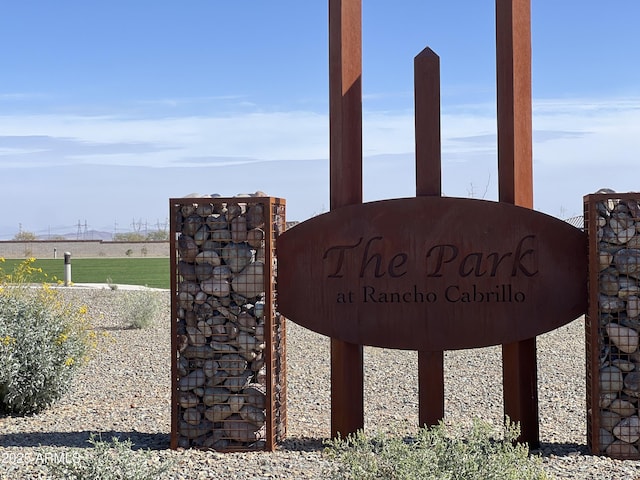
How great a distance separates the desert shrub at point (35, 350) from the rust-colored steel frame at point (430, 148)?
128 inches

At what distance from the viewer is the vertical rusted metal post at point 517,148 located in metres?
7.59

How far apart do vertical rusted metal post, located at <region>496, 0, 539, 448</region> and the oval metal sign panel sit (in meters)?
0.29

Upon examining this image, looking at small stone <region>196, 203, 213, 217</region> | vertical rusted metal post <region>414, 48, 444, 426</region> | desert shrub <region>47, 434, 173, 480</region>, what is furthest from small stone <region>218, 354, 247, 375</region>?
desert shrub <region>47, 434, 173, 480</region>

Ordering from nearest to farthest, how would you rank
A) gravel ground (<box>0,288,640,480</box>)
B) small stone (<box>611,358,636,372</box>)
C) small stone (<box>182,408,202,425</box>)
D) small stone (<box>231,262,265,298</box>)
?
gravel ground (<box>0,288,640,480</box>), small stone (<box>611,358,636,372</box>), small stone (<box>231,262,265,298</box>), small stone (<box>182,408,202,425</box>)

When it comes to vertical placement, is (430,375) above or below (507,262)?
below

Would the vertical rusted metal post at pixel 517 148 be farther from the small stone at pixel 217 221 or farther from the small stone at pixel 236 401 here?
the small stone at pixel 217 221

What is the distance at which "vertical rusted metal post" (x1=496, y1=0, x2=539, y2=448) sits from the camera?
7.59 metres

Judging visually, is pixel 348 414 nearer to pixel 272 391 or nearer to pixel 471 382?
pixel 272 391

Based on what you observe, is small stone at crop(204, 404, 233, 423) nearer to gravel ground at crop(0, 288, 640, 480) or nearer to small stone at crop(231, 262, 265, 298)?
gravel ground at crop(0, 288, 640, 480)

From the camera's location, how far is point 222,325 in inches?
292

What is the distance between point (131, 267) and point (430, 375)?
3094 centimetres

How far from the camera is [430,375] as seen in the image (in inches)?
300

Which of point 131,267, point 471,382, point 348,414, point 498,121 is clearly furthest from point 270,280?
point 131,267

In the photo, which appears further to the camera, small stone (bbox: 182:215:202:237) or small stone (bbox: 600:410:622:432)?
small stone (bbox: 182:215:202:237)
